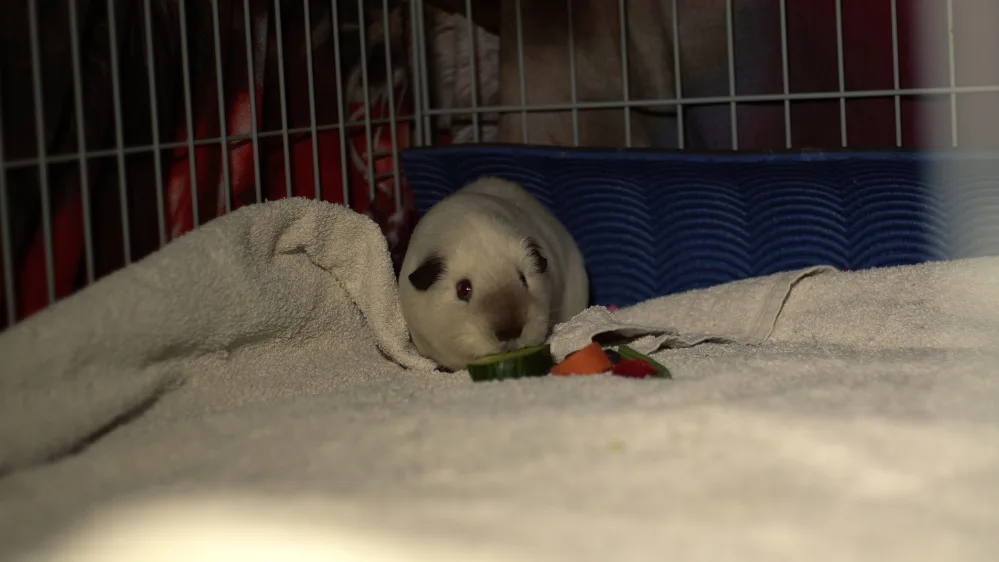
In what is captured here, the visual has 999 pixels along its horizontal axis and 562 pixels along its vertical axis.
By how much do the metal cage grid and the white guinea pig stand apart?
374 millimetres

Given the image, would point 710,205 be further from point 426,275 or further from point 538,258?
point 426,275

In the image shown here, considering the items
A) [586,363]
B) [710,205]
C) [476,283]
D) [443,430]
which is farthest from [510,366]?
[710,205]

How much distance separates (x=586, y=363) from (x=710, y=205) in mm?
771

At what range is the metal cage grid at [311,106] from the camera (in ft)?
4.58

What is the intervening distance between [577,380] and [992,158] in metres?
1.08

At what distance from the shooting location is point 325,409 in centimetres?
134

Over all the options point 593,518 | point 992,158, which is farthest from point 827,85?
point 593,518

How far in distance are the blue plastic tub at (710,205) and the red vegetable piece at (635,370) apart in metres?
0.76

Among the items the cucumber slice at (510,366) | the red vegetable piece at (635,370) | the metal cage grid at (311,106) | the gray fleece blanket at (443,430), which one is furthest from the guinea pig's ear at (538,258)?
the metal cage grid at (311,106)

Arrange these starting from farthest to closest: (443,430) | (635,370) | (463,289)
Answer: (463,289)
(635,370)
(443,430)

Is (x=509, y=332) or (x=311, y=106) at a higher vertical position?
(x=311, y=106)

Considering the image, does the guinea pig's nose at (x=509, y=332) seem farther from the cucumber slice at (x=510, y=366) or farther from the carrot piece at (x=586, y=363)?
the carrot piece at (x=586, y=363)

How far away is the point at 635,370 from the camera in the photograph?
147 cm

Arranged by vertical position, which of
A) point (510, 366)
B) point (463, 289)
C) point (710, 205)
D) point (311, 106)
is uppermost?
point (311, 106)
